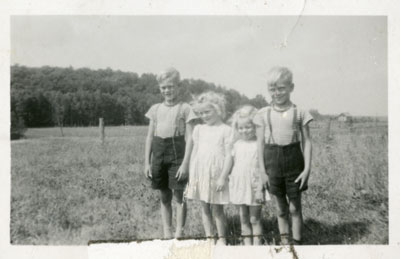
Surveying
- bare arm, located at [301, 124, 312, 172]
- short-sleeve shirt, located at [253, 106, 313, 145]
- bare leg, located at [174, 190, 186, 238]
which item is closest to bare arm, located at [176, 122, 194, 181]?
bare leg, located at [174, 190, 186, 238]

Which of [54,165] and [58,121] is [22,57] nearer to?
[58,121]

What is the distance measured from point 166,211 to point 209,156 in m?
0.43

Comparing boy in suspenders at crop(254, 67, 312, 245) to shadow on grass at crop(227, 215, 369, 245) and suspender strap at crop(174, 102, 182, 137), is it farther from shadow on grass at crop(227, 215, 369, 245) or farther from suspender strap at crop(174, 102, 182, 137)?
suspender strap at crop(174, 102, 182, 137)

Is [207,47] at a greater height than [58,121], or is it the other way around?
[207,47]

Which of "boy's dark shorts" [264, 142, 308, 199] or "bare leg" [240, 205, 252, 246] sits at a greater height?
"boy's dark shorts" [264, 142, 308, 199]

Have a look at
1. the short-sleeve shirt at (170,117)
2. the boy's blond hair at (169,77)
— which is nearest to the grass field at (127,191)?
the short-sleeve shirt at (170,117)

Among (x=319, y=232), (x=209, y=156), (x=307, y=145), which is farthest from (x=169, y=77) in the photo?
(x=319, y=232)

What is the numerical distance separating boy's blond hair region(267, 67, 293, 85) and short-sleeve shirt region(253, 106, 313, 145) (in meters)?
0.16

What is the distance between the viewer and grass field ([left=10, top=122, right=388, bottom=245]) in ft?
8.75

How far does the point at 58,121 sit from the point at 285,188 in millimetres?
1394
